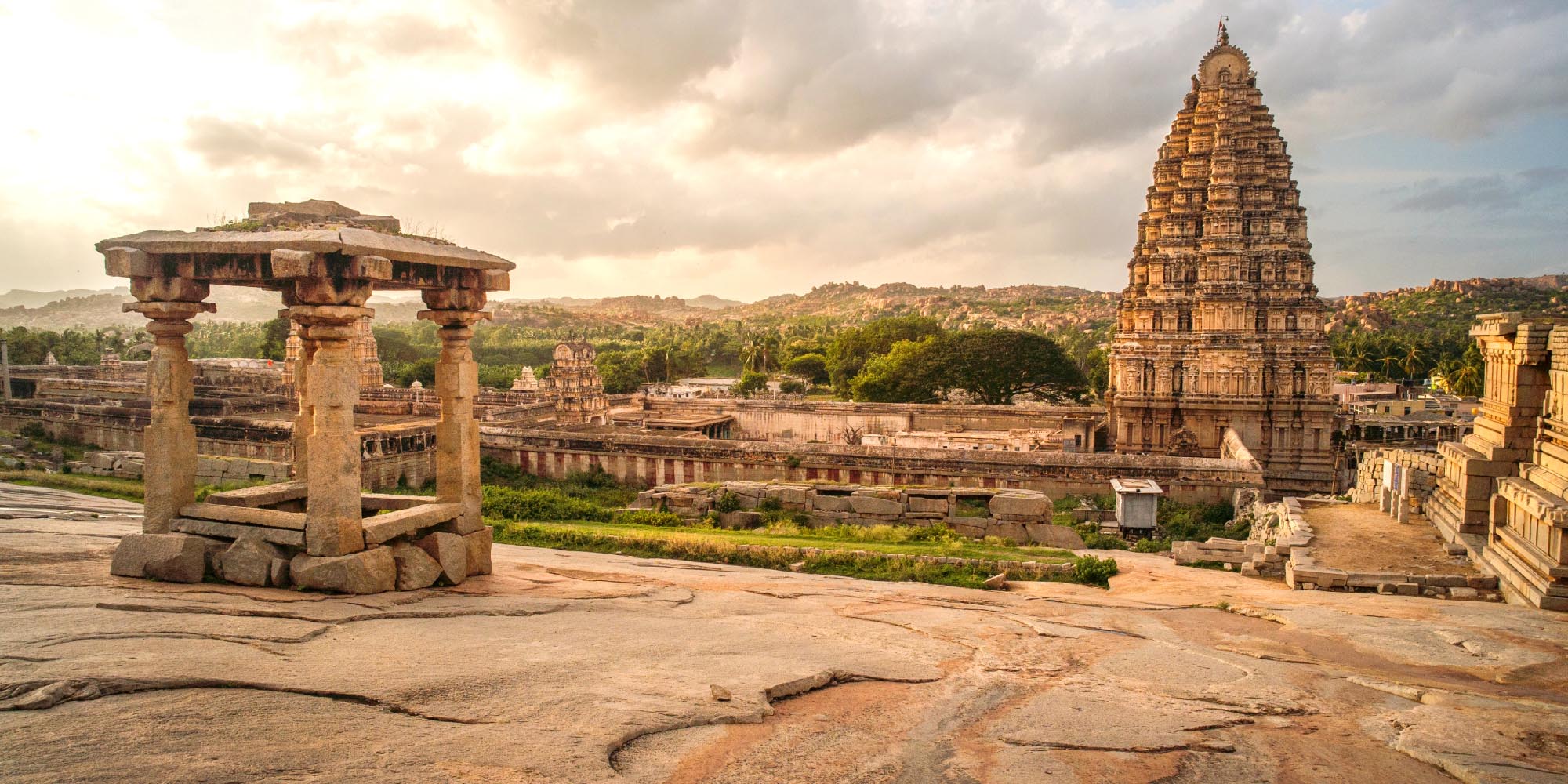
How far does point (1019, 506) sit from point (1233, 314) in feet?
65.0

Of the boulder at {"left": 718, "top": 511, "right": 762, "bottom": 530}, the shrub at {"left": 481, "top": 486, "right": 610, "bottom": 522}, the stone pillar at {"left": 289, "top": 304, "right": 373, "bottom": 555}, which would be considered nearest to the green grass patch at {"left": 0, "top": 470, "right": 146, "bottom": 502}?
the shrub at {"left": 481, "top": 486, "right": 610, "bottom": 522}

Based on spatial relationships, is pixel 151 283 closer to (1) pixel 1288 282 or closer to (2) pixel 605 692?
(2) pixel 605 692

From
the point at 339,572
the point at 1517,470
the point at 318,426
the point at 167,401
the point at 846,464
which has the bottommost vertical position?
the point at 846,464

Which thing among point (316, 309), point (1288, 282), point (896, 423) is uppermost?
point (1288, 282)

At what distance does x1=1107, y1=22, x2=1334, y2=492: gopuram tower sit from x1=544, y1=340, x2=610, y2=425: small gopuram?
61.9 ft

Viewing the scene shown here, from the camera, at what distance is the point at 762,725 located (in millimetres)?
5285

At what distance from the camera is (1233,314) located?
31297 millimetres

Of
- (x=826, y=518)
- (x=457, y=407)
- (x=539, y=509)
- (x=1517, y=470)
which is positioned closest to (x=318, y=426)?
(x=457, y=407)

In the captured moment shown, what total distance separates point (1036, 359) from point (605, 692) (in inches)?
1646

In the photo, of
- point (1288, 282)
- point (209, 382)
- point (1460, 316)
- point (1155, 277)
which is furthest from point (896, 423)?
point (1460, 316)

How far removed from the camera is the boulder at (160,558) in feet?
26.2

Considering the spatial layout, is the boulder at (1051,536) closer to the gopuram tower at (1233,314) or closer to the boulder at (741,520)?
the boulder at (741,520)

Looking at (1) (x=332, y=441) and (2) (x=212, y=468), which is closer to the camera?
(1) (x=332, y=441)

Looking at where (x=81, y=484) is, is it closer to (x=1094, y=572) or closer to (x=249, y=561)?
(x=249, y=561)
